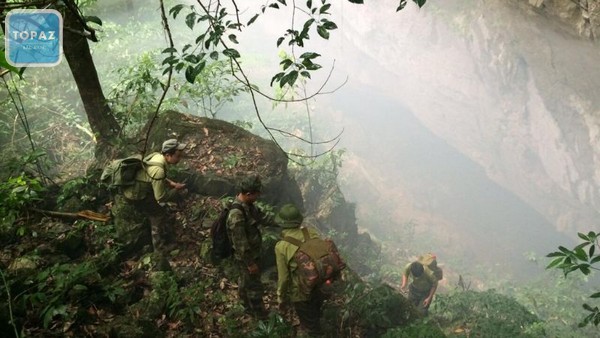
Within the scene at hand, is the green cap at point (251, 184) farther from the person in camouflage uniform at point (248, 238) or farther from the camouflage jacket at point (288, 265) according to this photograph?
the camouflage jacket at point (288, 265)

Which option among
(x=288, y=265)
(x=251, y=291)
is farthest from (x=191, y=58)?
(x=251, y=291)

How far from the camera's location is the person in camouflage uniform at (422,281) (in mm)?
8328

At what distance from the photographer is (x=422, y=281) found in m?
8.48

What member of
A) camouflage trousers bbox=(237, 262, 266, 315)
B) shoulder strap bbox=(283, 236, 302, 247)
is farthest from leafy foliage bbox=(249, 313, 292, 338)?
shoulder strap bbox=(283, 236, 302, 247)

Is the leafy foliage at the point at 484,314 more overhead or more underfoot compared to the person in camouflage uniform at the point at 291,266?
more underfoot

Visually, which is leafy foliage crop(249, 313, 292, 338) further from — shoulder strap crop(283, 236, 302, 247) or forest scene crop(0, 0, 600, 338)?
shoulder strap crop(283, 236, 302, 247)

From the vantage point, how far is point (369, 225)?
18062 millimetres

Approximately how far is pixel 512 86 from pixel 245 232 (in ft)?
53.0

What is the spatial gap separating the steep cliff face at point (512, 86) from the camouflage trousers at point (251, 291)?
7307 millimetres

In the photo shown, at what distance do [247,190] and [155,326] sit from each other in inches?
69.2

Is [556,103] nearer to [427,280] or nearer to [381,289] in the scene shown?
[427,280]

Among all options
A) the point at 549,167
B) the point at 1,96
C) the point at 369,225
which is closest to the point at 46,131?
the point at 1,96

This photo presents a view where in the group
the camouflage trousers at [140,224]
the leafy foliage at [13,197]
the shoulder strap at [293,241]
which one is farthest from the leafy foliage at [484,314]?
the leafy foliage at [13,197]

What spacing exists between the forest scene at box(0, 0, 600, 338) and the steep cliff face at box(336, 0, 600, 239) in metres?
0.10
